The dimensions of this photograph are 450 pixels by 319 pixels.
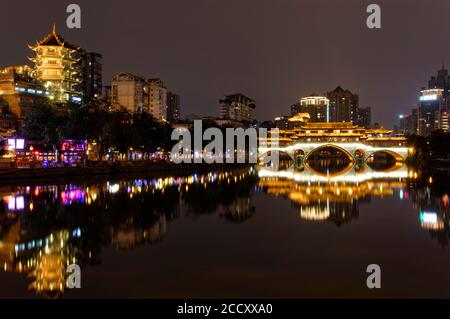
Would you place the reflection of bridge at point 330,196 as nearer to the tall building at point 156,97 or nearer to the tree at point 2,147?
the tree at point 2,147

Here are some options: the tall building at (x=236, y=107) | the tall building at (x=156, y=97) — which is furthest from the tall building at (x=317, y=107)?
the tall building at (x=156, y=97)

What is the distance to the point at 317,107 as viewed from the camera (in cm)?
17662

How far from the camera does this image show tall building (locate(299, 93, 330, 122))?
174 m

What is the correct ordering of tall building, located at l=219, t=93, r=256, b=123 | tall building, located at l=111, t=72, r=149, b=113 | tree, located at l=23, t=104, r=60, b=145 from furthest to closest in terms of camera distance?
1. tall building, located at l=219, t=93, r=256, b=123
2. tall building, located at l=111, t=72, r=149, b=113
3. tree, located at l=23, t=104, r=60, b=145

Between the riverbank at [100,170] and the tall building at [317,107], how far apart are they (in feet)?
388

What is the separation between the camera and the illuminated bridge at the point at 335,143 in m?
81.9

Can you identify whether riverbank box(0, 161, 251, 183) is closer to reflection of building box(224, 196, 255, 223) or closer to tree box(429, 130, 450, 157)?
reflection of building box(224, 196, 255, 223)

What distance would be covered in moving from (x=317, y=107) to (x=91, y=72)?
97.9m

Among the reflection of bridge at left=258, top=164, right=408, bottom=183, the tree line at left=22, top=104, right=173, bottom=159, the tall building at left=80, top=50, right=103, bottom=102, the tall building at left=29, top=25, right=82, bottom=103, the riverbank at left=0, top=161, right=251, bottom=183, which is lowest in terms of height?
the reflection of bridge at left=258, top=164, right=408, bottom=183

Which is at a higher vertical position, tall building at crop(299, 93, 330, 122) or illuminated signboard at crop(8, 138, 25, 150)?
tall building at crop(299, 93, 330, 122)

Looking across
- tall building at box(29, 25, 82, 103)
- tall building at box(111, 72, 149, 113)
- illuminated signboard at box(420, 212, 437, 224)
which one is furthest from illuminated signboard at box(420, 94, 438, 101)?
illuminated signboard at box(420, 212, 437, 224)

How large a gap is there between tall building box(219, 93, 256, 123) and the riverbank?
76.3 m
